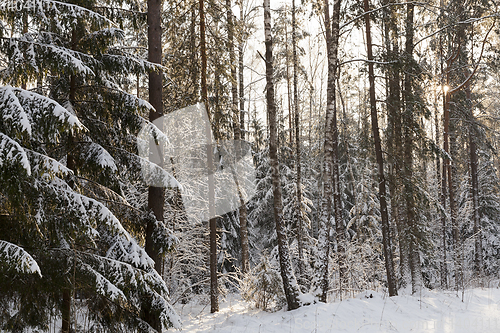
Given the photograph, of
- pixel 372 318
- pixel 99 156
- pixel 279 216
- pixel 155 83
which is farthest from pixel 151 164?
pixel 372 318

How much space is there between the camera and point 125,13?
6.45 meters

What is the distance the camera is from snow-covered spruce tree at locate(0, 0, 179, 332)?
13.0ft

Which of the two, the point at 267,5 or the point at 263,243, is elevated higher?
the point at 267,5

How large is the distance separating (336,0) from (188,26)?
424 centimetres

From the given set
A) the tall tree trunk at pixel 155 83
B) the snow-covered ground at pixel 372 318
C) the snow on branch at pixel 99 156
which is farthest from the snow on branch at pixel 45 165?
the snow-covered ground at pixel 372 318

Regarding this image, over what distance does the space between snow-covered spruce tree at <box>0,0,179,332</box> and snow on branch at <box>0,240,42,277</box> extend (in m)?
0.02

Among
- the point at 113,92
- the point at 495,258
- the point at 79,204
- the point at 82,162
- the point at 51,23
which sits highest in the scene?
the point at 51,23

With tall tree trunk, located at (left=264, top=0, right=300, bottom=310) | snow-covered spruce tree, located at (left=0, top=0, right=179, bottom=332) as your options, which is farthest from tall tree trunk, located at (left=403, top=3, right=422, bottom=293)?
snow-covered spruce tree, located at (left=0, top=0, right=179, bottom=332)

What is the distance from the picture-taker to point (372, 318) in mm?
7219

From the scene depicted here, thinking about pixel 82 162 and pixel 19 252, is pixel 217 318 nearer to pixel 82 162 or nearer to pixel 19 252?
pixel 82 162

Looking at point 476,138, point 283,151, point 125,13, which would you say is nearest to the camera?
point 125,13

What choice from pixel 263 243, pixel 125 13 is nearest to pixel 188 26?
pixel 125 13

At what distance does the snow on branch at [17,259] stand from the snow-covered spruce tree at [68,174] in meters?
0.02

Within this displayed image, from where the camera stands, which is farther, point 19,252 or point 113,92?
point 113,92
